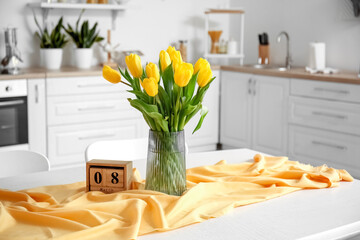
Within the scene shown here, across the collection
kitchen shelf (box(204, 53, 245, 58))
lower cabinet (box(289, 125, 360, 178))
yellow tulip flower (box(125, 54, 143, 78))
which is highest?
kitchen shelf (box(204, 53, 245, 58))

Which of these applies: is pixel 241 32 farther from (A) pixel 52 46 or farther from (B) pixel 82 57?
(A) pixel 52 46

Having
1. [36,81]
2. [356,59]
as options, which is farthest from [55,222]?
[356,59]

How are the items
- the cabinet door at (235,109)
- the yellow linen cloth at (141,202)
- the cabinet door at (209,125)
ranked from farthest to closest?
1. the cabinet door at (209,125)
2. the cabinet door at (235,109)
3. the yellow linen cloth at (141,202)

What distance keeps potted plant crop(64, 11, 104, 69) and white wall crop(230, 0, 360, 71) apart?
1.63 metres

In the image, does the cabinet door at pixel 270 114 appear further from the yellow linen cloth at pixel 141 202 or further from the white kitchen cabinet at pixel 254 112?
the yellow linen cloth at pixel 141 202

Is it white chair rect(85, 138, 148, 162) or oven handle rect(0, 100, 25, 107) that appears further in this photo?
oven handle rect(0, 100, 25, 107)

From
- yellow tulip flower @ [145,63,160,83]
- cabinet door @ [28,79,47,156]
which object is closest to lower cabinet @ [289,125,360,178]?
cabinet door @ [28,79,47,156]

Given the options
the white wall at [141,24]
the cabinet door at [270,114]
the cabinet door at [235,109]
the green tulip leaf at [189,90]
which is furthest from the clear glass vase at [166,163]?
the white wall at [141,24]

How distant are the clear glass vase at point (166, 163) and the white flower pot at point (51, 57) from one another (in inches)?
116

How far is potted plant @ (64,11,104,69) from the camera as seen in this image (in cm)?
434

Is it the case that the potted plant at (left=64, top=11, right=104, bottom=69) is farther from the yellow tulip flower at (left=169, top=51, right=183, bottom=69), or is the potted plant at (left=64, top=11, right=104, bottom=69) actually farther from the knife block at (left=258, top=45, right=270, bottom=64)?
the yellow tulip flower at (left=169, top=51, right=183, bottom=69)

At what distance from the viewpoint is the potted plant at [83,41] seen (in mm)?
4336

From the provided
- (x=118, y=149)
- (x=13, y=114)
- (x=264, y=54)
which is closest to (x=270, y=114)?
(x=264, y=54)

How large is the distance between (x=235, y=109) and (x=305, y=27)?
3.17 feet
